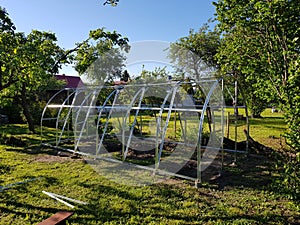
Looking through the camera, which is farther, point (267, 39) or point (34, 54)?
point (34, 54)

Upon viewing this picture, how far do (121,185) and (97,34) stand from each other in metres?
6.90

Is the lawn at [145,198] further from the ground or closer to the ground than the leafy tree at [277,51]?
closer to the ground

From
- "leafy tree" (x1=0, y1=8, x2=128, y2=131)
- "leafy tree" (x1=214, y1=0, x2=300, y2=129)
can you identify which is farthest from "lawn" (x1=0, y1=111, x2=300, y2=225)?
"leafy tree" (x1=0, y1=8, x2=128, y2=131)

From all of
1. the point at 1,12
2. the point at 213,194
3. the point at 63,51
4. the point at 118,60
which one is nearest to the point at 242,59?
the point at 213,194

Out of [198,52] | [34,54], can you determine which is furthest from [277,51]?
[198,52]

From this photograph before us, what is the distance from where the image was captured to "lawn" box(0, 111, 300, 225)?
3.72 m

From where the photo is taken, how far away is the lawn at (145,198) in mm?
3725

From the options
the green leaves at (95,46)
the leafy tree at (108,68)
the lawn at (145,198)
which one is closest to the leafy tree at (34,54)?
the green leaves at (95,46)

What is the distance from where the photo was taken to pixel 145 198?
445 cm

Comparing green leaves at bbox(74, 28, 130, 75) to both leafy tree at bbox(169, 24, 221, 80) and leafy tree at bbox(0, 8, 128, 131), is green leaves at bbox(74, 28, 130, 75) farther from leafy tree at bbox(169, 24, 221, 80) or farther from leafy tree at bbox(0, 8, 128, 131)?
leafy tree at bbox(169, 24, 221, 80)

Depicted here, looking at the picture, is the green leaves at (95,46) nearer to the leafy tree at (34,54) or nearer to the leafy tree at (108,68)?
the leafy tree at (34,54)

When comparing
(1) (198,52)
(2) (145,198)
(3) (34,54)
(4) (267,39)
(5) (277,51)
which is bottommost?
(2) (145,198)

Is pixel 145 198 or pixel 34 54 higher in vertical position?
pixel 34 54

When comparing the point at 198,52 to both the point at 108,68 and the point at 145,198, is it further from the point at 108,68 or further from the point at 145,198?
the point at 108,68
